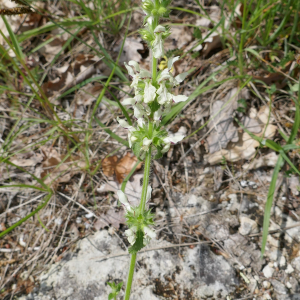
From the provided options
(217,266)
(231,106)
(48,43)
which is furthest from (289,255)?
(48,43)

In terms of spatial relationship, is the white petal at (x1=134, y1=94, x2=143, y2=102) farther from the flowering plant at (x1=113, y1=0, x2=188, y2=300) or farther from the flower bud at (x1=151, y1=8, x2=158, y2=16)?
the flower bud at (x1=151, y1=8, x2=158, y2=16)

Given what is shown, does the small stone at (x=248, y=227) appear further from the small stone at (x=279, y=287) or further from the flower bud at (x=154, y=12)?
the flower bud at (x=154, y=12)

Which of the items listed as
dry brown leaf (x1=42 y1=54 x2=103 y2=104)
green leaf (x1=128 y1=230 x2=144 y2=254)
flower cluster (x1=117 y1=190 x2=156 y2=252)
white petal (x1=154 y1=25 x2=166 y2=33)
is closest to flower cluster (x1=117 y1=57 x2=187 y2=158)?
white petal (x1=154 y1=25 x2=166 y2=33)

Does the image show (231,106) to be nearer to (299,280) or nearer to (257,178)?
(257,178)

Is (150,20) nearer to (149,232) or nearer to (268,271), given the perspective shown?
Result: (149,232)

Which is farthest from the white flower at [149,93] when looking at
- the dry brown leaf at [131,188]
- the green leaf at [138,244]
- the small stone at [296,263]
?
the small stone at [296,263]

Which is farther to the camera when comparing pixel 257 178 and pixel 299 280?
pixel 257 178
